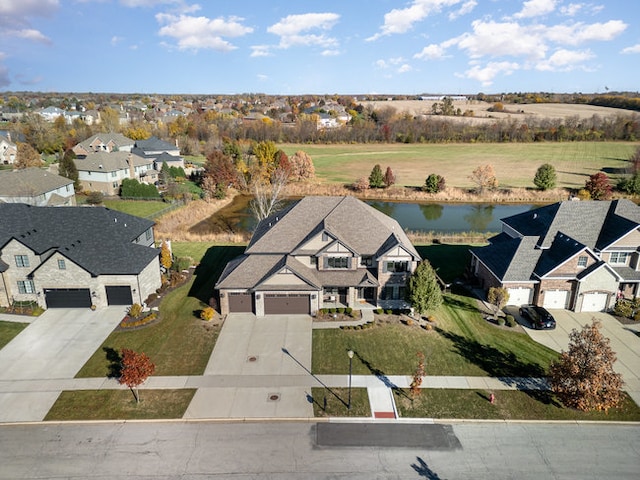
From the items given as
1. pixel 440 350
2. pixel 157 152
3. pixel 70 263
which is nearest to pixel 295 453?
pixel 440 350

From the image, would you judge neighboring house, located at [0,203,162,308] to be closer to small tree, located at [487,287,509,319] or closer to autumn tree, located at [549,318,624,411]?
small tree, located at [487,287,509,319]

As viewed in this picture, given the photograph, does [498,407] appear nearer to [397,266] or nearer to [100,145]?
[397,266]

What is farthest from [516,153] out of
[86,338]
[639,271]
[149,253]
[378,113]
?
[86,338]

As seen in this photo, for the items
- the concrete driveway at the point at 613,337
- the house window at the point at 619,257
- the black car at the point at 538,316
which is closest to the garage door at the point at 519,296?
the black car at the point at 538,316

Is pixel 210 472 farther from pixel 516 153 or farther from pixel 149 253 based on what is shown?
pixel 516 153

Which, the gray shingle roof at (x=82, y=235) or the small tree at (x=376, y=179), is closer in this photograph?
the gray shingle roof at (x=82, y=235)

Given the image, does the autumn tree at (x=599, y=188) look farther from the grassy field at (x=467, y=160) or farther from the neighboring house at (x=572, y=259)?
the neighboring house at (x=572, y=259)

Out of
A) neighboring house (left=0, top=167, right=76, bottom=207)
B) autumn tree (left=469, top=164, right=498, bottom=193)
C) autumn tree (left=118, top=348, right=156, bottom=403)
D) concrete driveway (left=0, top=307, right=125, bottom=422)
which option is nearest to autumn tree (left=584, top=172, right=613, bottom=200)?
autumn tree (left=469, top=164, right=498, bottom=193)
